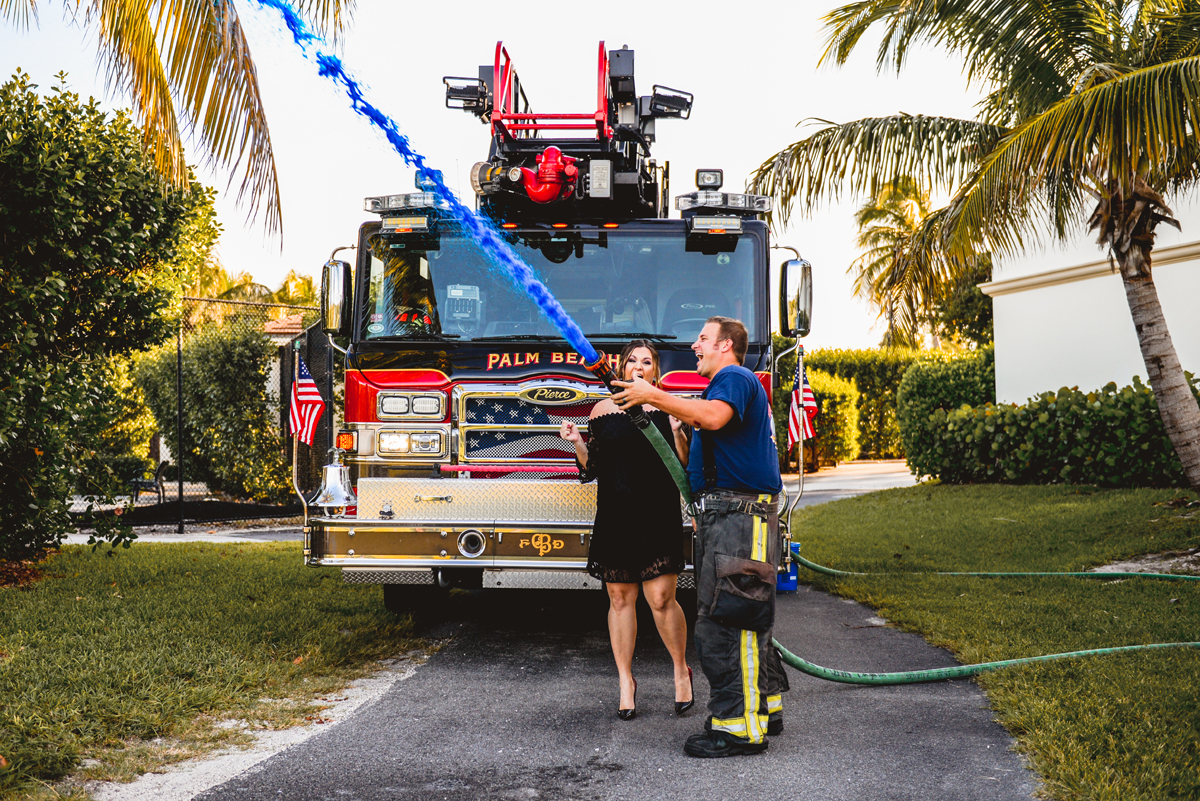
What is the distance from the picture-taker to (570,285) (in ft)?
21.0

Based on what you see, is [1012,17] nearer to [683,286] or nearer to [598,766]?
[683,286]

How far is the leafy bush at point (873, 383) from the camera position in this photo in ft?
93.6

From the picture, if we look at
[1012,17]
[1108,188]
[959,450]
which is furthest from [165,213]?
[959,450]

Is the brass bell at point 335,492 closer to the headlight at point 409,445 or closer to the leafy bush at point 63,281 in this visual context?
the headlight at point 409,445

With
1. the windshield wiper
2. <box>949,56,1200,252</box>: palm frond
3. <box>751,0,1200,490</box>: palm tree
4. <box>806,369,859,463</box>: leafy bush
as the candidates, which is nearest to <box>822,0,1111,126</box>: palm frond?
<box>751,0,1200,490</box>: palm tree

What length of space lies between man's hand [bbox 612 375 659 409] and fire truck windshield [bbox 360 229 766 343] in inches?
83.8

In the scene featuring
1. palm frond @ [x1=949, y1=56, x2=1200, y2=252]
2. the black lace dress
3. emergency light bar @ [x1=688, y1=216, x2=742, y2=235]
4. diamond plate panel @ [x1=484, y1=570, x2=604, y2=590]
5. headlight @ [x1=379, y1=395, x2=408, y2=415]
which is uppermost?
palm frond @ [x1=949, y1=56, x2=1200, y2=252]

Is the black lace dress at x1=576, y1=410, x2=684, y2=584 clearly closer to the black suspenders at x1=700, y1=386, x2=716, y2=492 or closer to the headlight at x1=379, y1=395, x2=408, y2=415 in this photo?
the black suspenders at x1=700, y1=386, x2=716, y2=492

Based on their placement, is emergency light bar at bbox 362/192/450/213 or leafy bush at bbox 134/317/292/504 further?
leafy bush at bbox 134/317/292/504

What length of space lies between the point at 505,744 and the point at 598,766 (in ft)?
1.66

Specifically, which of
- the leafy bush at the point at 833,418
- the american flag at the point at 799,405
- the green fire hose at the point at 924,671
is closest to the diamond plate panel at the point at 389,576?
the green fire hose at the point at 924,671

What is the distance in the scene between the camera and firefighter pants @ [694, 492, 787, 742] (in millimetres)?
4281

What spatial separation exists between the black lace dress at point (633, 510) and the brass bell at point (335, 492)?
1663 mm

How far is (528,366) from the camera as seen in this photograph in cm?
609
